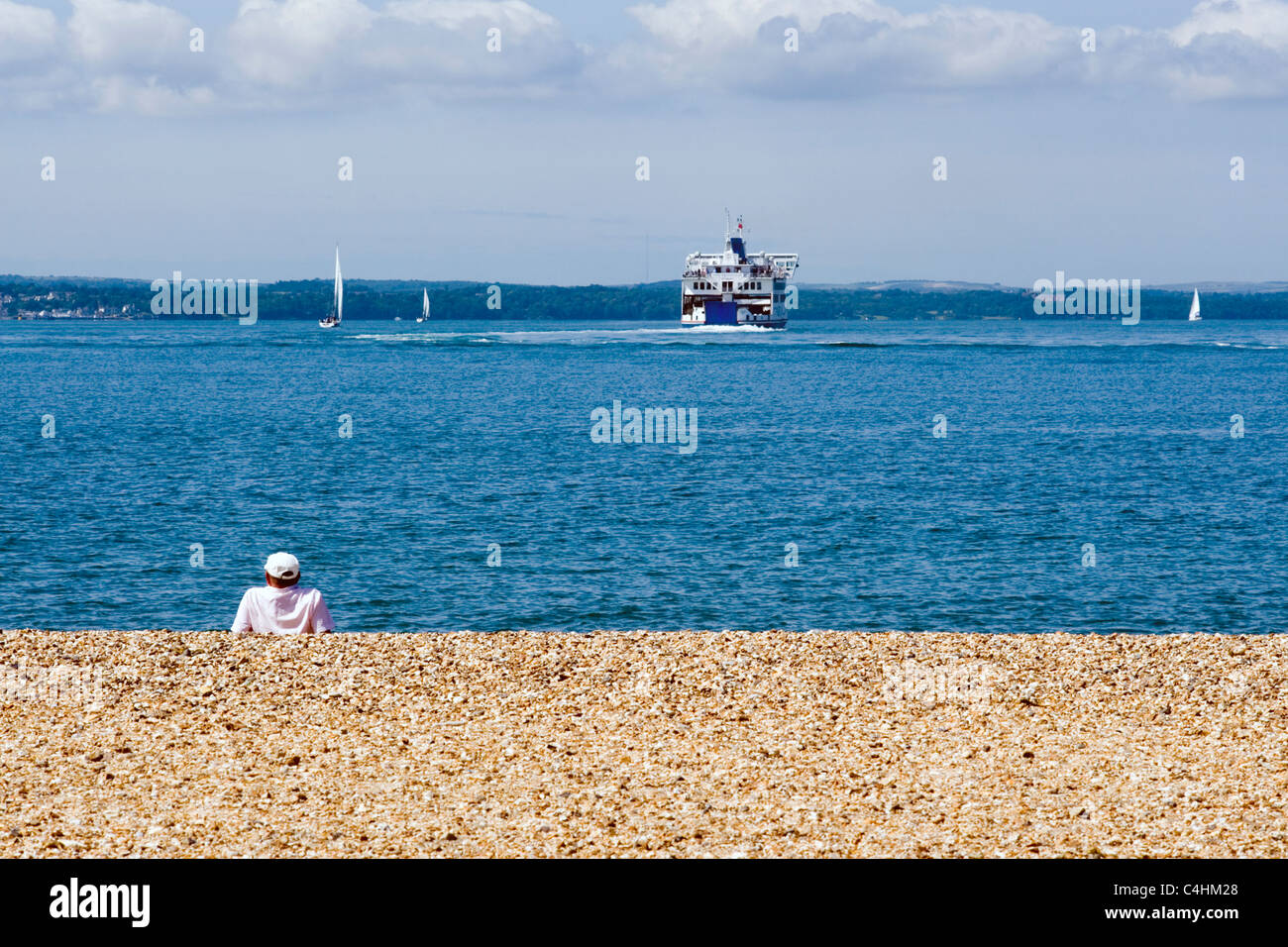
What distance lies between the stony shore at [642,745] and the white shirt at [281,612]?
217 millimetres

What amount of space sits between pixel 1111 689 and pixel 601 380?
237 ft

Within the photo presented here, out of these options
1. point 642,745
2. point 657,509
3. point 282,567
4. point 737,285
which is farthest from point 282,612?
point 737,285

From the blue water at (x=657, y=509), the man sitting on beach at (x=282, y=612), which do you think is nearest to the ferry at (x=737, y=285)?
the blue water at (x=657, y=509)

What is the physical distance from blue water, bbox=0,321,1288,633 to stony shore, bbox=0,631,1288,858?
680 centimetres

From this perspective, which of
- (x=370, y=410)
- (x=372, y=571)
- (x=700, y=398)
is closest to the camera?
(x=372, y=571)

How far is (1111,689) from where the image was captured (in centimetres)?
1104

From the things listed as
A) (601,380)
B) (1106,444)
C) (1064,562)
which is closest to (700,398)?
(601,380)

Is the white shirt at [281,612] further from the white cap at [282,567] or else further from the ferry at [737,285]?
the ferry at [737,285]

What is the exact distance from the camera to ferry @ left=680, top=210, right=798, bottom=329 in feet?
519

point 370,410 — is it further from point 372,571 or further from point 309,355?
point 309,355

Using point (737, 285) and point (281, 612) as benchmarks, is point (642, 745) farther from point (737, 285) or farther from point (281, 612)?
point (737, 285)

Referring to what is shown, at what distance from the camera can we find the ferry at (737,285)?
15825cm

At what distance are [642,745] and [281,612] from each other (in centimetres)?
439

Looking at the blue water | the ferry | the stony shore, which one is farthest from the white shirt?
the ferry
